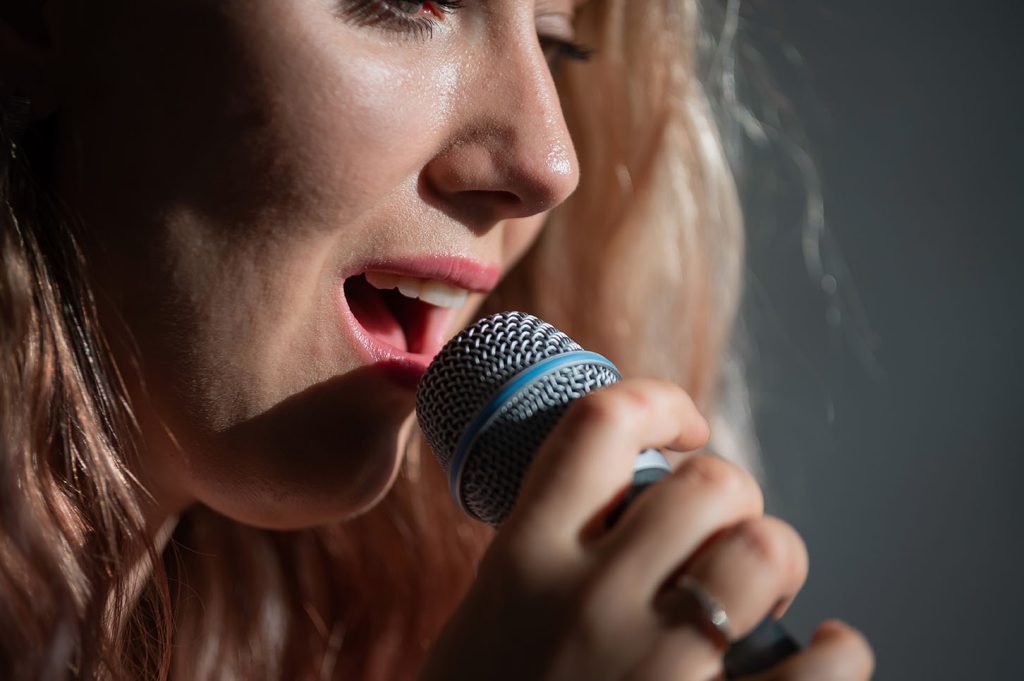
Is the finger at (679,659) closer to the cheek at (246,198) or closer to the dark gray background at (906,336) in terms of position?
the cheek at (246,198)

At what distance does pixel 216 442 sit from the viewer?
84 cm

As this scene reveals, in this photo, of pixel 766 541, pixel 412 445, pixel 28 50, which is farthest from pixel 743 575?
pixel 412 445

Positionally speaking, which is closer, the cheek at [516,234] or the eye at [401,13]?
the eye at [401,13]

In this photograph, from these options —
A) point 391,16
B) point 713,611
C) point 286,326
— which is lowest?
point 286,326

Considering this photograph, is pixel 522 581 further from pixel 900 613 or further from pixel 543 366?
pixel 900 613

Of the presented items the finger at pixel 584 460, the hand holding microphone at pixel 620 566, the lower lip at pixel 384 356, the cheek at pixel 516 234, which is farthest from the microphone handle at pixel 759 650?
the cheek at pixel 516 234

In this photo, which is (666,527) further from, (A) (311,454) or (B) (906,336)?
(B) (906,336)

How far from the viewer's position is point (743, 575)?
24.0 inches

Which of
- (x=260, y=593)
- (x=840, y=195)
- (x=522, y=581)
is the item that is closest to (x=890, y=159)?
(x=840, y=195)

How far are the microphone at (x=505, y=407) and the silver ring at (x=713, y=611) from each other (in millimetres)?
59

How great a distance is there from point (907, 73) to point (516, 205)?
4.15 ft

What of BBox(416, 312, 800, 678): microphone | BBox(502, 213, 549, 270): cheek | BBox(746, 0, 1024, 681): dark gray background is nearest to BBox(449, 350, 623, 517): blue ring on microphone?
BBox(416, 312, 800, 678): microphone

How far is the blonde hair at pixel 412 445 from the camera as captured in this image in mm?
803

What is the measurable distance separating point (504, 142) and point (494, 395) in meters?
0.25
